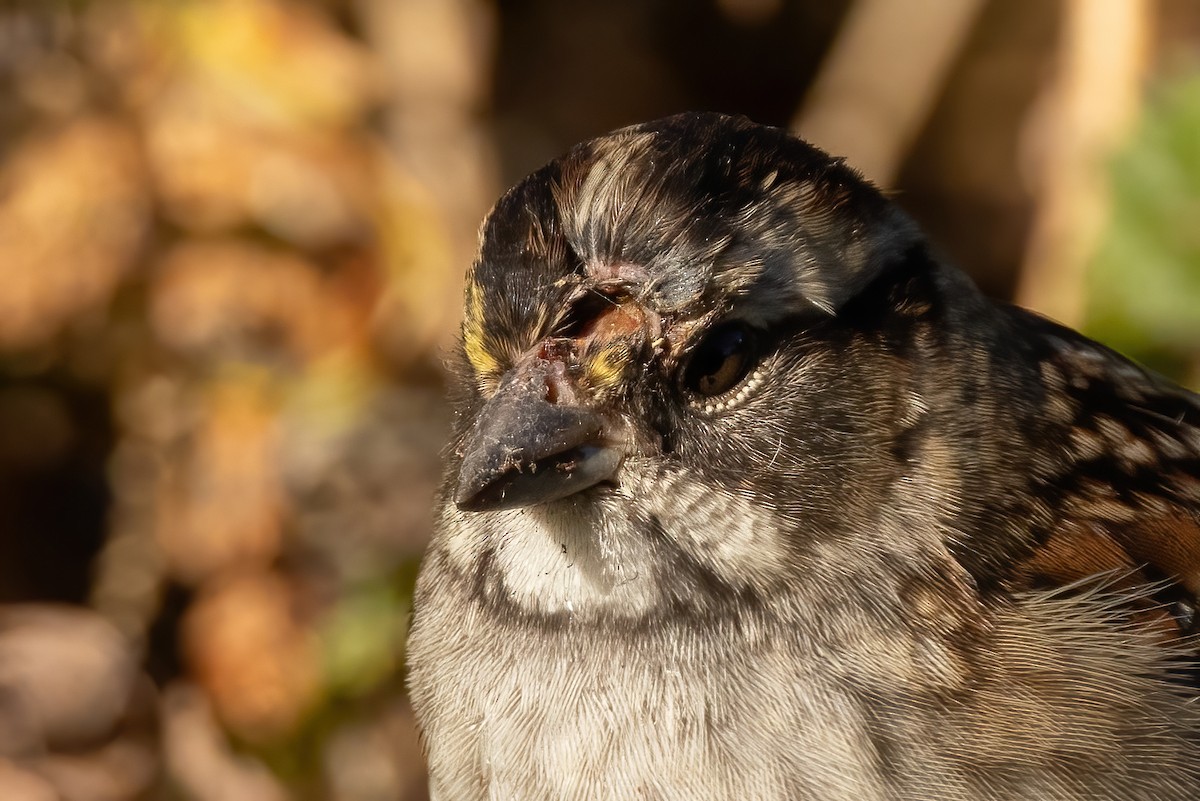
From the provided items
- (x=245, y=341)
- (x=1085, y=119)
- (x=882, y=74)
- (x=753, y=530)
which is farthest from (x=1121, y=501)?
(x=882, y=74)

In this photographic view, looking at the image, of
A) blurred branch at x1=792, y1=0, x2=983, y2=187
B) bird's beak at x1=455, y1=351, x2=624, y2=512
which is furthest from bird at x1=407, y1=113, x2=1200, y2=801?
blurred branch at x1=792, y1=0, x2=983, y2=187

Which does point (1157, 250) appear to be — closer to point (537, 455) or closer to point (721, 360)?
point (721, 360)

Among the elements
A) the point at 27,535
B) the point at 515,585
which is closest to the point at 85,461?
the point at 27,535

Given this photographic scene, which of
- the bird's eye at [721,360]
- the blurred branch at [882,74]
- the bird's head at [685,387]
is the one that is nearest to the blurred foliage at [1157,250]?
the blurred branch at [882,74]

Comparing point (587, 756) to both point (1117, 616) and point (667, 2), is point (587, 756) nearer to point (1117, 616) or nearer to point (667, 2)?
point (1117, 616)

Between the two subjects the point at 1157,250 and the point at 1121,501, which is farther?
the point at 1157,250
